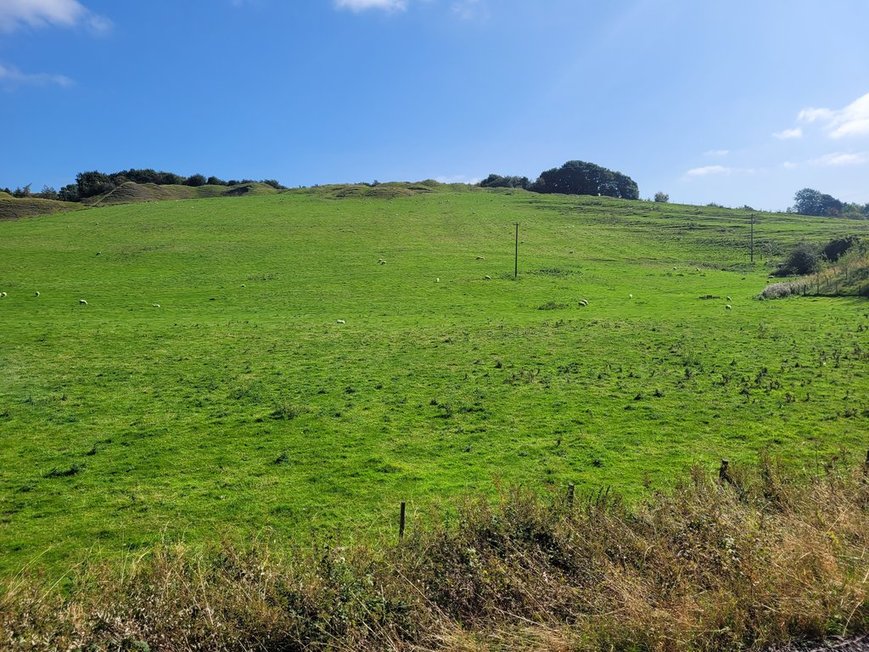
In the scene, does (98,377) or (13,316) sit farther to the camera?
(13,316)

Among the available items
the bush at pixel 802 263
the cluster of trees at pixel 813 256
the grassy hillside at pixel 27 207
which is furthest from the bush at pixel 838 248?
the grassy hillside at pixel 27 207

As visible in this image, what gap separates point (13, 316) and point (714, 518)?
3993 cm

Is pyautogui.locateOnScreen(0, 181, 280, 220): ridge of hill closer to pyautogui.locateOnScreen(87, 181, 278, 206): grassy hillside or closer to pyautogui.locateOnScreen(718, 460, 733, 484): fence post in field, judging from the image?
pyautogui.locateOnScreen(87, 181, 278, 206): grassy hillside

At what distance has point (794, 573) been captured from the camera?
→ 233 inches

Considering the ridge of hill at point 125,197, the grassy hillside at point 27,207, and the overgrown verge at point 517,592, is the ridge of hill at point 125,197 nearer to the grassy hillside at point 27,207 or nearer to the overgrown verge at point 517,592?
the grassy hillside at point 27,207

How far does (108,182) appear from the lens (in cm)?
11712

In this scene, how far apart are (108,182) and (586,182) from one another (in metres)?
107

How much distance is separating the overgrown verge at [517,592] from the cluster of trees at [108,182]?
125 m

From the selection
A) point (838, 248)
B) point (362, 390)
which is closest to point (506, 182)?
point (838, 248)

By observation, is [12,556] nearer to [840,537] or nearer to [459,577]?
[459,577]

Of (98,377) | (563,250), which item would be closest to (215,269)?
(98,377)

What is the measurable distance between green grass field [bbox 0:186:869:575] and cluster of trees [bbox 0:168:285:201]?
67.9 metres

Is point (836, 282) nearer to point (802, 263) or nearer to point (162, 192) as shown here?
point (802, 263)

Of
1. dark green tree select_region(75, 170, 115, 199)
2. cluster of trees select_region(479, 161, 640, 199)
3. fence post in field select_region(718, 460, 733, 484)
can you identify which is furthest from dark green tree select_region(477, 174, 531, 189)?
fence post in field select_region(718, 460, 733, 484)
